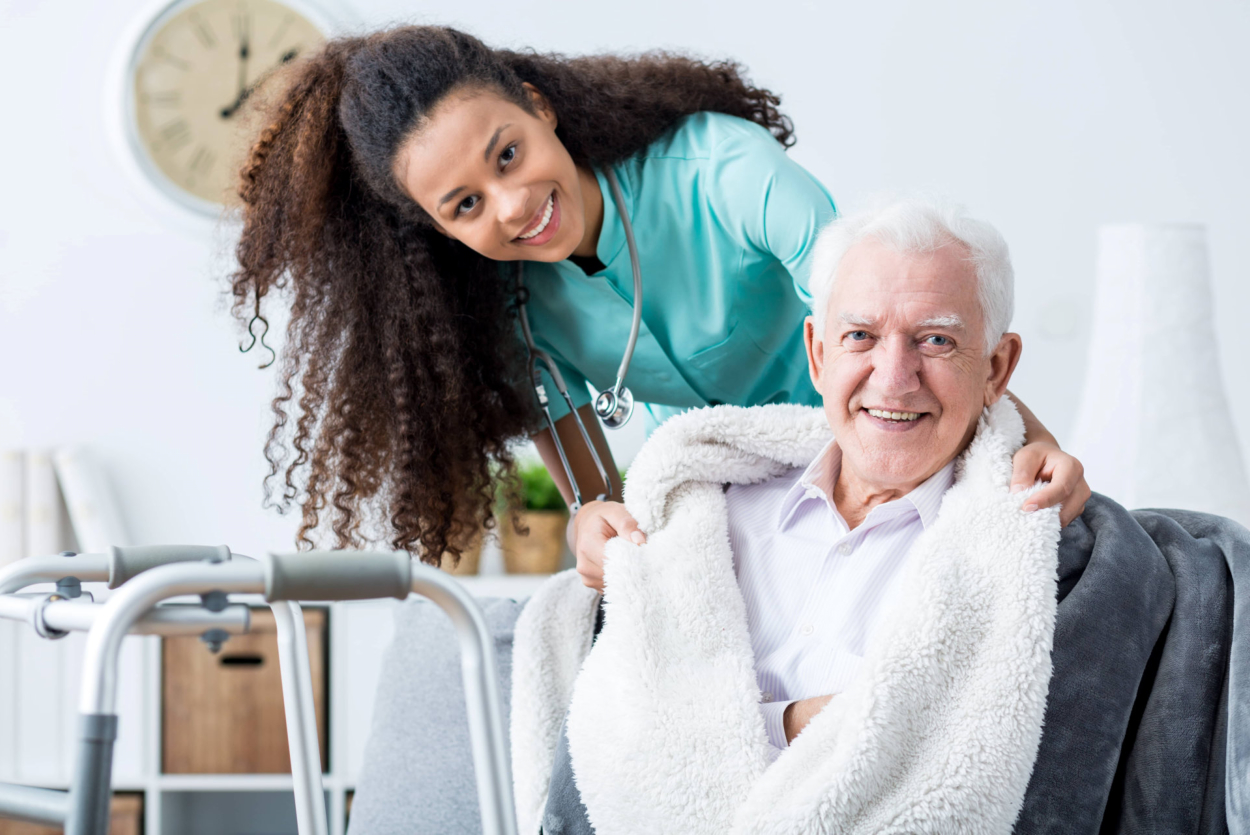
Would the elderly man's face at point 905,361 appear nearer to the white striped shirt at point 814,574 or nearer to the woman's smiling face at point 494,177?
the white striped shirt at point 814,574

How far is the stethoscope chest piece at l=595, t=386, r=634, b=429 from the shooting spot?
1435 millimetres

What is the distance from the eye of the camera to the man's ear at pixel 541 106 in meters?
1.39

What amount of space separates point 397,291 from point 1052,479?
864 millimetres

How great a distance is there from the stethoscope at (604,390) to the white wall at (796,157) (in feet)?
4.07

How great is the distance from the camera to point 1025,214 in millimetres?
2590

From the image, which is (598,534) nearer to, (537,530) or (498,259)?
(498,259)

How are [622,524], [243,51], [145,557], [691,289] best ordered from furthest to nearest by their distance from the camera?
[243,51], [691,289], [622,524], [145,557]

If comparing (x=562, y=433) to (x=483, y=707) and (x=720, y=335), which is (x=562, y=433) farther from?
(x=483, y=707)

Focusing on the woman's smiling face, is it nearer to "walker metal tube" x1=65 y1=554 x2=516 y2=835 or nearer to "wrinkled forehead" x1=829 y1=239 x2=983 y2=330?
"wrinkled forehead" x1=829 y1=239 x2=983 y2=330

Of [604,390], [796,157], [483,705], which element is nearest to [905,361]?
[604,390]

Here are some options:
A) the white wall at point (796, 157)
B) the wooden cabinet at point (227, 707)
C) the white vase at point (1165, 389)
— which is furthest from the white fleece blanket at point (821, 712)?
the white wall at point (796, 157)

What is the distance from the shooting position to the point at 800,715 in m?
1.10

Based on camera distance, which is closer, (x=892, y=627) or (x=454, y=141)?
(x=892, y=627)

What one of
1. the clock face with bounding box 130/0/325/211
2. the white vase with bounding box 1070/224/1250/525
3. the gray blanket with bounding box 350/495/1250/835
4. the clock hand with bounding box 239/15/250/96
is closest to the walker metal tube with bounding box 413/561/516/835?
the gray blanket with bounding box 350/495/1250/835
